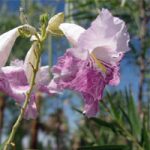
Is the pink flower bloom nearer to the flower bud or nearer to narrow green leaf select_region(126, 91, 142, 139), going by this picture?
the flower bud

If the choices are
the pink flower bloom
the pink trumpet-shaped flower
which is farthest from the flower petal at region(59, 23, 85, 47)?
the pink trumpet-shaped flower

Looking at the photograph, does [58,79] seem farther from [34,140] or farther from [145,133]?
[34,140]

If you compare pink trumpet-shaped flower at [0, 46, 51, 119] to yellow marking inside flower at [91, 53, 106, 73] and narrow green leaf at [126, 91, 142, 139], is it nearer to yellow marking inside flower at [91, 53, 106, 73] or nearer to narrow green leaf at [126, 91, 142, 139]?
yellow marking inside flower at [91, 53, 106, 73]

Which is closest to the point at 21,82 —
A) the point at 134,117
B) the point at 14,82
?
the point at 14,82

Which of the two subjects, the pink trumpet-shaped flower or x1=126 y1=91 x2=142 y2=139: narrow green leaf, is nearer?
the pink trumpet-shaped flower

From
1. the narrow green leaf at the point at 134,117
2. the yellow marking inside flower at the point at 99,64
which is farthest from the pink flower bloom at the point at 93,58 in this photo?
the narrow green leaf at the point at 134,117

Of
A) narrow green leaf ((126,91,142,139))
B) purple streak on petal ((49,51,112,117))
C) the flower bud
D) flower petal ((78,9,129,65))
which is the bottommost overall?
narrow green leaf ((126,91,142,139))

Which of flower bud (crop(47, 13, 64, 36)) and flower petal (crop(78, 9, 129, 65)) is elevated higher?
flower bud (crop(47, 13, 64, 36))

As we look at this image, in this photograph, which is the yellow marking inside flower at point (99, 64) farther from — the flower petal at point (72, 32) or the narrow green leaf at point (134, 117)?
the narrow green leaf at point (134, 117)
